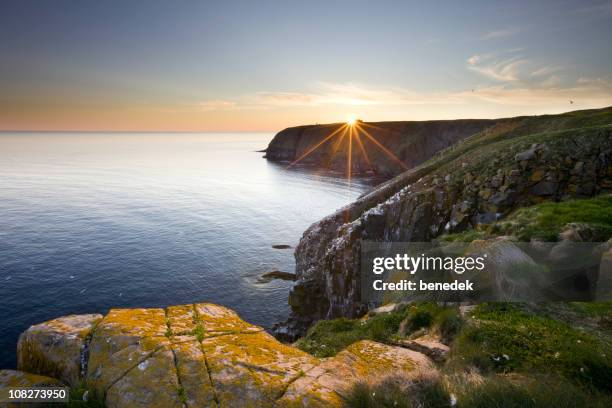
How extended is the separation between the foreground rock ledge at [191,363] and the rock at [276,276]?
37898 millimetres

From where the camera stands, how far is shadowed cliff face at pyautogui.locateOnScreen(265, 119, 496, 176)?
138m

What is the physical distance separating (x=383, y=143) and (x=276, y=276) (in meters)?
125

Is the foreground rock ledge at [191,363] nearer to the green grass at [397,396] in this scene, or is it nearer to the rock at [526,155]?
the green grass at [397,396]

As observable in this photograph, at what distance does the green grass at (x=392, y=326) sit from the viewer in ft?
28.4

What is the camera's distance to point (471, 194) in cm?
2264

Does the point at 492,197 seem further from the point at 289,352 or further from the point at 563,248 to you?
the point at 289,352

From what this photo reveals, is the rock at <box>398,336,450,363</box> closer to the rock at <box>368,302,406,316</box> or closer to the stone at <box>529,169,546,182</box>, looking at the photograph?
the rock at <box>368,302,406,316</box>

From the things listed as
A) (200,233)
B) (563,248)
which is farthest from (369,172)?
(563,248)

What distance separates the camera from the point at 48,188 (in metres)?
87.7

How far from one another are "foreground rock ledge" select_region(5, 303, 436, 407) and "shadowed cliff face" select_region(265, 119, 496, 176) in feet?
430

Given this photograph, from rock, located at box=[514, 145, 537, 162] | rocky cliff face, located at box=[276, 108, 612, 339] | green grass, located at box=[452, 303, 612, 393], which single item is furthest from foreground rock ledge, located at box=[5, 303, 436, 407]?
rock, located at box=[514, 145, 537, 162]

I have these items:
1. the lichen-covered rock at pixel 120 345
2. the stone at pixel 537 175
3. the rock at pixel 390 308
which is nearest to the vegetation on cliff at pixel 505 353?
the rock at pixel 390 308

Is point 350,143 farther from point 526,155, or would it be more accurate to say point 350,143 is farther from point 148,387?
point 148,387

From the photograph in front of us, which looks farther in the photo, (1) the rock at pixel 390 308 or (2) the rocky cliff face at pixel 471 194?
(2) the rocky cliff face at pixel 471 194
